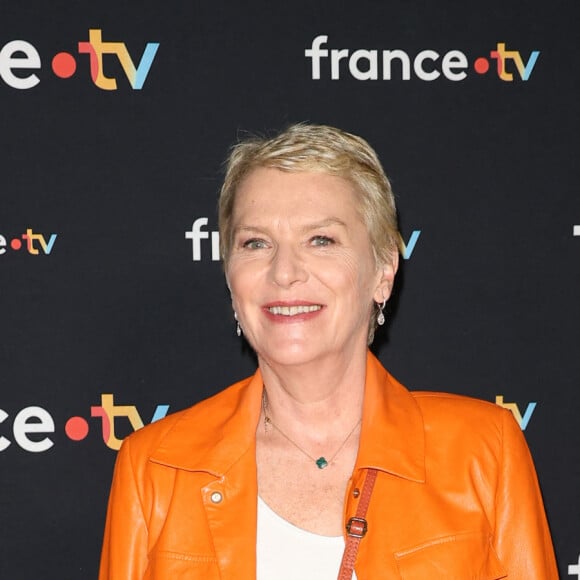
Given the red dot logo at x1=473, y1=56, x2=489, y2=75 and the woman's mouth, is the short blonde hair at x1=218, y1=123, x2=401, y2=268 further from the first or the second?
the red dot logo at x1=473, y1=56, x2=489, y2=75

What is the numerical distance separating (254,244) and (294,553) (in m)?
0.67

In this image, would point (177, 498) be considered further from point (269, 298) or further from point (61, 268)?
point (61, 268)

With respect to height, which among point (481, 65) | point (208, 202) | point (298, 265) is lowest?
point (298, 265)

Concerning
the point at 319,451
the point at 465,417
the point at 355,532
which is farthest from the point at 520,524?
the point at 319,451

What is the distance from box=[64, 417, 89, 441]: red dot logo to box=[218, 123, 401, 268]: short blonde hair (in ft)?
2.99

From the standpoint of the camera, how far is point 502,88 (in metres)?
2.55

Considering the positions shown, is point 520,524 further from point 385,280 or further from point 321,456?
point 385,280

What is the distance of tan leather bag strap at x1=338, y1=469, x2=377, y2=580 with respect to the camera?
65.3 inches

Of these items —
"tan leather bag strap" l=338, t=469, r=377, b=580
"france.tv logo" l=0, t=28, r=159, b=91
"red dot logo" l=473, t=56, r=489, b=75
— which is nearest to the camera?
"tan leather bag strap" l=338, t=469, r=377, b=580

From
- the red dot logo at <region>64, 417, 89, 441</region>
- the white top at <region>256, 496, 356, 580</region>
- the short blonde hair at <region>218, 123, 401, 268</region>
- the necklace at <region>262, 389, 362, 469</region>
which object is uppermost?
the short blonde hair at <region>218, 123, 401, 268</region>

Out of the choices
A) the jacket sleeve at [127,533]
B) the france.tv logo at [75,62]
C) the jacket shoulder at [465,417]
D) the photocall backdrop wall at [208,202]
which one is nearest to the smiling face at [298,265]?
the jacket shoulder at [465,417]

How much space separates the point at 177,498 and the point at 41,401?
0.85 meters

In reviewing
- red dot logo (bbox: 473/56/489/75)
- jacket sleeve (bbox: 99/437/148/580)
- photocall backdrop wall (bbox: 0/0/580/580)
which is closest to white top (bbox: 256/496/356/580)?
jacket sleeve (bbox: 99/437/148/580)

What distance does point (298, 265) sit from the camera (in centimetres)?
175
